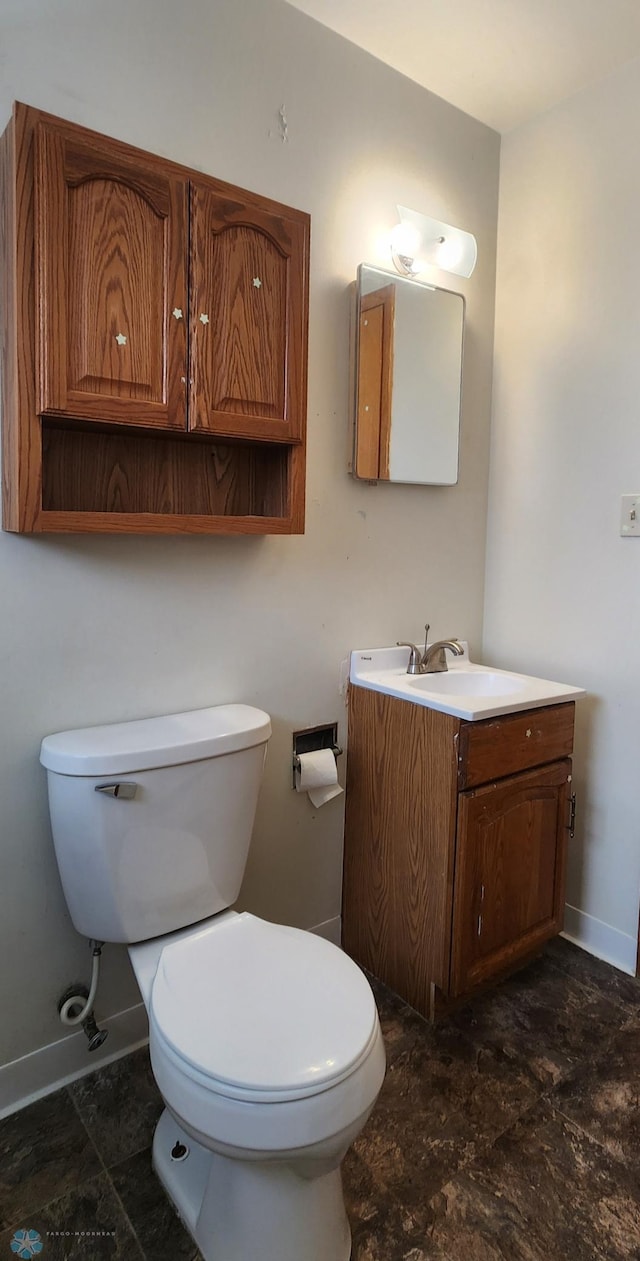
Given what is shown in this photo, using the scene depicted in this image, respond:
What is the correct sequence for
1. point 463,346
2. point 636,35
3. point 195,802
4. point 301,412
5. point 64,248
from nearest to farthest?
point 64,248
point 195,802
point 301,412
point 636,35
point 463,346

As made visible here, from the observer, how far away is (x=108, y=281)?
1.17 metres

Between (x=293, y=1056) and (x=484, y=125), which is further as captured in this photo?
(x=484, y=125)

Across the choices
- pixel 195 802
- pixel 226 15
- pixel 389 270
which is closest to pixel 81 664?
pixel 195 802

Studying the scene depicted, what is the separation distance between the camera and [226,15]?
1438 mm

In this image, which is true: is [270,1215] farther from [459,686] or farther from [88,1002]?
[459,686]

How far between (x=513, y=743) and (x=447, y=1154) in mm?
828

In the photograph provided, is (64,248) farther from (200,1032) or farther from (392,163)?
(200,1032)

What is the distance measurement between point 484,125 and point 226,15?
90 centimetres

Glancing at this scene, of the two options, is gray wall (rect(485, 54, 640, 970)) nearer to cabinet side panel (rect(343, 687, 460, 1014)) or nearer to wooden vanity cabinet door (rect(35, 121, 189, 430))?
cabinet side panel (rect(343, 687, 460, 1014))

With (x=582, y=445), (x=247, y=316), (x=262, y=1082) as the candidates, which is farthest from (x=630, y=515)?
(x=262, y=1082)

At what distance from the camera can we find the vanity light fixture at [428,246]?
1.75 meters

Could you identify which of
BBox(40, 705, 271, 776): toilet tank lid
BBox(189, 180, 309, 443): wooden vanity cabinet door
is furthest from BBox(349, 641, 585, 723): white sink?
BBox(189, 180, 309, 443): wooden vanity cabinet door

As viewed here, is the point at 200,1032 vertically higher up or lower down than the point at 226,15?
lower down

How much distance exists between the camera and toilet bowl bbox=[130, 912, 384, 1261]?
922 millimetres
